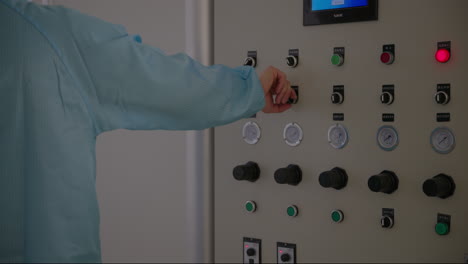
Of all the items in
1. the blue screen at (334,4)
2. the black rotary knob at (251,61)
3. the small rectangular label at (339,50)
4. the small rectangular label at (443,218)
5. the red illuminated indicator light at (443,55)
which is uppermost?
the blue screen at (334,4)

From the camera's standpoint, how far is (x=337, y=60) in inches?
62.3

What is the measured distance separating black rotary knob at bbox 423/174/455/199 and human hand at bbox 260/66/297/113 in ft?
1.53

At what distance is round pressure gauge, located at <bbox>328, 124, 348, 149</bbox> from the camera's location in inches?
63.2

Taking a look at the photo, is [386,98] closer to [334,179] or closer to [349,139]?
[349,139]

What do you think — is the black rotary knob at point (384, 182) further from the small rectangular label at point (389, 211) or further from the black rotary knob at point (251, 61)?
the black rotary knob at point (251, 61)

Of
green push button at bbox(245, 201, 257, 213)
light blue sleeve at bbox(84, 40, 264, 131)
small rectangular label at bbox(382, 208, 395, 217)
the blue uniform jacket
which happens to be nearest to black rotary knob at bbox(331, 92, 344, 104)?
light blue sleeve at bbox(84, 40, 264, 131)

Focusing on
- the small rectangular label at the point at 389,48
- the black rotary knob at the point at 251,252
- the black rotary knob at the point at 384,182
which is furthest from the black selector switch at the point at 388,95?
the black rotary knob at the point at 251,252

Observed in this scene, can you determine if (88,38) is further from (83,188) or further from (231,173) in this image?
(231,173)

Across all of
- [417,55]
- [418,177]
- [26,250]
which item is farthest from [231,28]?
[26,250]

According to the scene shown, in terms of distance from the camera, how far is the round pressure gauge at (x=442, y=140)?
144 centimetres

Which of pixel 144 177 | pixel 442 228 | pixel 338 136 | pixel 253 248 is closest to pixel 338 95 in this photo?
pixel 338 136

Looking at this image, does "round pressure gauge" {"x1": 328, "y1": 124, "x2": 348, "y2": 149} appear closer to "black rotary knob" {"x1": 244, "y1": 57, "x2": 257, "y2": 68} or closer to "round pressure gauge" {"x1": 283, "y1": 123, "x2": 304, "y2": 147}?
"round pressure gauge" {"x1": 283, "y1": 123, "x2": 304, "y2": 147}

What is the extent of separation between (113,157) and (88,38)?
0.84m

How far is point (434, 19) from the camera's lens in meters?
1.45
